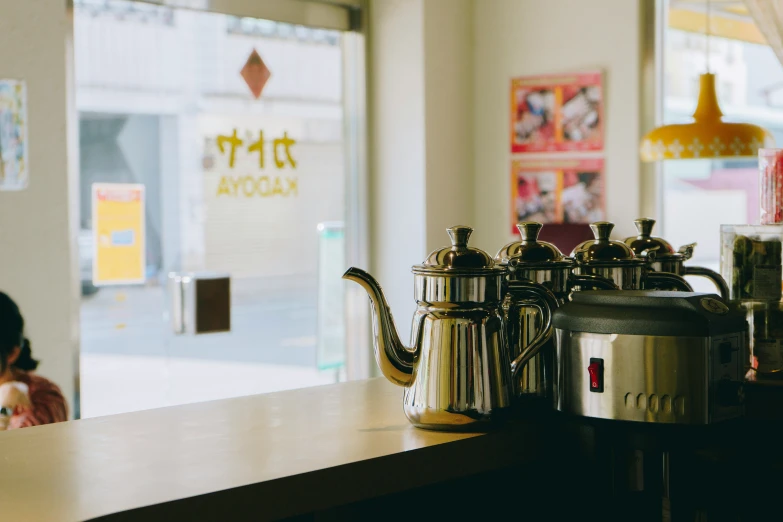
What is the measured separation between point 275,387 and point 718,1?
2.48m

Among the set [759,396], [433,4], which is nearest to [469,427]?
[759,396]

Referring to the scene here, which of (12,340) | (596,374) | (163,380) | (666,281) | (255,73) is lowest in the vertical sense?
(163,380)

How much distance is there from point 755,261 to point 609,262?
35cm

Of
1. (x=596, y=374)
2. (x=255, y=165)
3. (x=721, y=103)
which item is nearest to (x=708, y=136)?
(x=721, y=103)

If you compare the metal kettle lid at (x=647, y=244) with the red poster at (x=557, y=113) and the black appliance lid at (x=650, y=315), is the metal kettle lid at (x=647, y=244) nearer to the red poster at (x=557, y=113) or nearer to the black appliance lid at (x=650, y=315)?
the black appliance lid at (x=650, y=315)

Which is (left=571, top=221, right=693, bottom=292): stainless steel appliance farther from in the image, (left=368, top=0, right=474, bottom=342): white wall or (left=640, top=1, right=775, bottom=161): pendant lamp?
(left=368, top=0, right=474, bottom=342): white wall

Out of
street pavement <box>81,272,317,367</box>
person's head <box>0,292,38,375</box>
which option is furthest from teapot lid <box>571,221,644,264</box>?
street pavement <box>81,272,317,367</box>

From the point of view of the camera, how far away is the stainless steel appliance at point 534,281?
1.51 meters

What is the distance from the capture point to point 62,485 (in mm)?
1111

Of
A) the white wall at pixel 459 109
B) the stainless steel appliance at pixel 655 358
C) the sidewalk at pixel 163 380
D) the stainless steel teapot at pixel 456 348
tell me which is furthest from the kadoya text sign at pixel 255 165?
the stainless steel appliance at pixel 655 358

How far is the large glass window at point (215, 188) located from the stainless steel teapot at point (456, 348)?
7.47ft

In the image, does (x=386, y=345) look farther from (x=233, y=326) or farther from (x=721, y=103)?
(x=721, y=103)

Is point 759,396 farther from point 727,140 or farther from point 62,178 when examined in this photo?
point 62,178

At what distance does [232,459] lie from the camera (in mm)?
1223
